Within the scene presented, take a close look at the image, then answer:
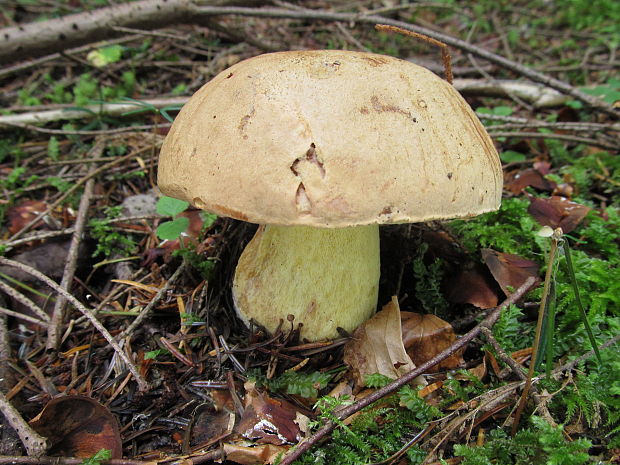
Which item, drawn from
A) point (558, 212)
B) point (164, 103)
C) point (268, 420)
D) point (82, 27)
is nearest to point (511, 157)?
point (558, 212)

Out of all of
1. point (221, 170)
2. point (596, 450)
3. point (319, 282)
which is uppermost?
point (221, 170)

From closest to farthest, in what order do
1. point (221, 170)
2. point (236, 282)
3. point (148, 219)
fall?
point (221, 170)
point (236, 282)
point (148, 219)

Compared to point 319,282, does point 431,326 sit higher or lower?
lower

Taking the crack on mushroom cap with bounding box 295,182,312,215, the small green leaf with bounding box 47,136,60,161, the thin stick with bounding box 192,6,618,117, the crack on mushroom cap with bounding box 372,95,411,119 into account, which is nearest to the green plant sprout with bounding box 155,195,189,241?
the crack on mushroom cap with bounding box 295,182,312,215

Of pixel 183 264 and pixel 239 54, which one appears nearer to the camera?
pixel 183 264

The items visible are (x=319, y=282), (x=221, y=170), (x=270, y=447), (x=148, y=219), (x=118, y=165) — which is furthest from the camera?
(x=118, y=165)

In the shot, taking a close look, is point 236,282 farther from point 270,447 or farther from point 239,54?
point 239,54

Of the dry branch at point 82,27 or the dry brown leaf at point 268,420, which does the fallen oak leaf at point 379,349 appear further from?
the dry branch at point 82,27

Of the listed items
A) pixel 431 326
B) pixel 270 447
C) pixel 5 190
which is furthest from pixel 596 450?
pixel 5 190

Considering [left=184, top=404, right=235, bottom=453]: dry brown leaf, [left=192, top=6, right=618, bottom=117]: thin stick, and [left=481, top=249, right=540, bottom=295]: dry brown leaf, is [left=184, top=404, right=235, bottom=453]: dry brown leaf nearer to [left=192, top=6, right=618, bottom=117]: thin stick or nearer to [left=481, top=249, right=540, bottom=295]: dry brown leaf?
[left=481, top=249, right=540, bottom=295]: dry brown leaf
